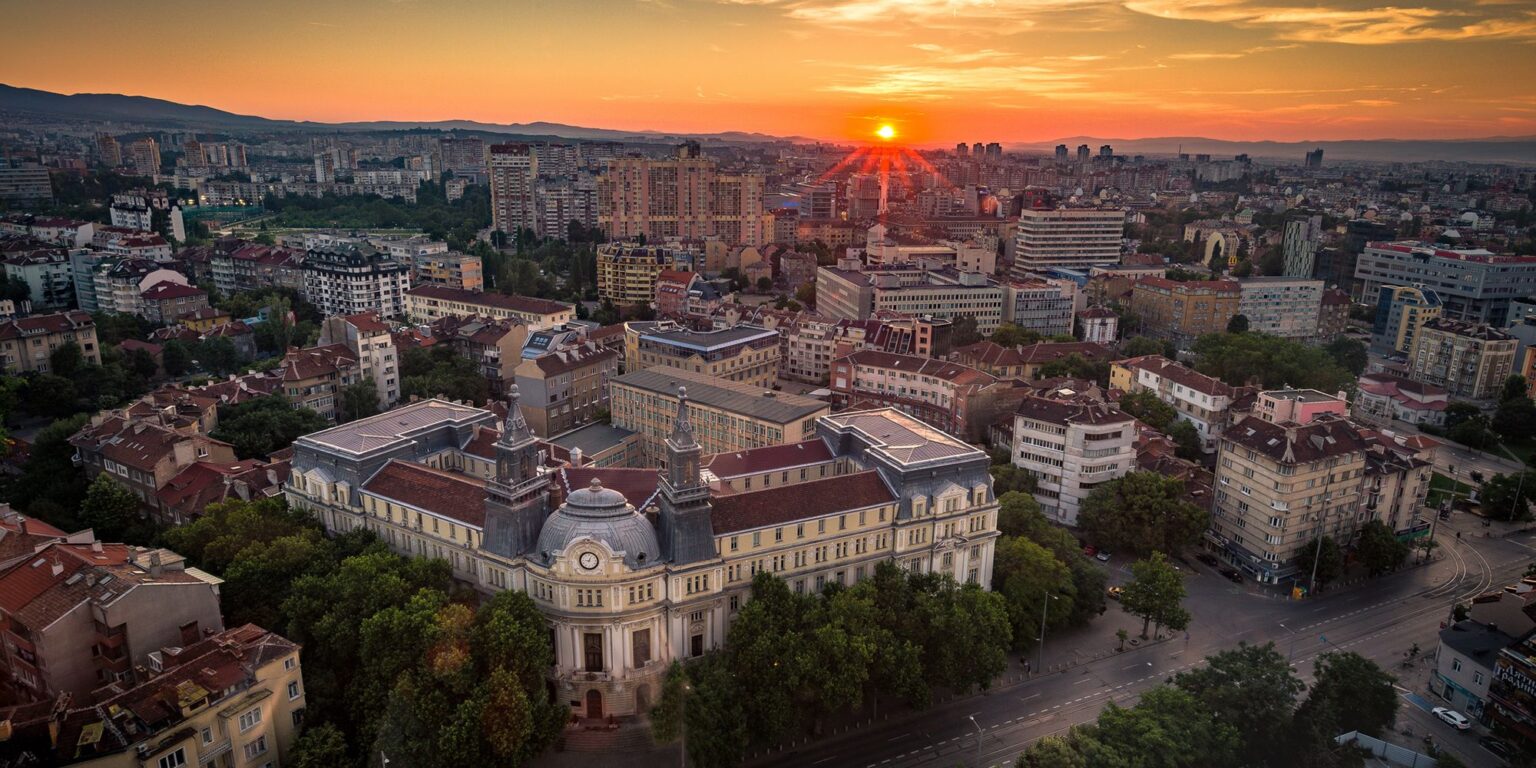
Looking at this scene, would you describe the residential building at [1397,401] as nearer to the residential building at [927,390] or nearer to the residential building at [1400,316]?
the residential building at [1400,316]

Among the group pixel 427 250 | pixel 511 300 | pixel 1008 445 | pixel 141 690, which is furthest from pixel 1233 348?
pixel 427 250

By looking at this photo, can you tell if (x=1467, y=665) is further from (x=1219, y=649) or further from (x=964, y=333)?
(x=964, y=333)

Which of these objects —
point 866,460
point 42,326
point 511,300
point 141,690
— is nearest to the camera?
point 141,690

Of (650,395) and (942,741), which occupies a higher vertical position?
(650,395)

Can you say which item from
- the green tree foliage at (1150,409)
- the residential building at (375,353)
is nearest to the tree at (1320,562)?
the green tree foliage at (1150,409)

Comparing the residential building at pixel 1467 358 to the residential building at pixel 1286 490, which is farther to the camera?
the residential building at pixel 1467 358

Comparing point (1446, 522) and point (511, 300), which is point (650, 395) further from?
point (1446, 522)
